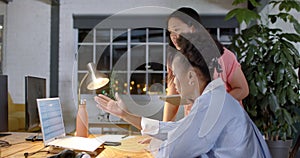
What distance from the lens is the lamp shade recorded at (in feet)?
3.97

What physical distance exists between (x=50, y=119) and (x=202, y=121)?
0.95 meters

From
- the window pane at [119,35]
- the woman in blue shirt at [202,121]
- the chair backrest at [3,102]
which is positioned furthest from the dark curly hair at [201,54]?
the window pane at [119,35]

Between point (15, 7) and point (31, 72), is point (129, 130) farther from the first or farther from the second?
point (15, 7)

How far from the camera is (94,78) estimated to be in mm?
1280

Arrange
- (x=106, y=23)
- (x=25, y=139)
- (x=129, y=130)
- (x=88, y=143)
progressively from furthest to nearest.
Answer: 1. (x=25, y=139)
2. (x=88, y=143)
3. (x=129, y=130)
4. (x=106, y=23)

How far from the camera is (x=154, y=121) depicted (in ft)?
3.01

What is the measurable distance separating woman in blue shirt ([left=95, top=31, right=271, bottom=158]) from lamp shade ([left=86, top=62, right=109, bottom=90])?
27 cm

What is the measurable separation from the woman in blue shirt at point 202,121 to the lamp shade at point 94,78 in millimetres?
273

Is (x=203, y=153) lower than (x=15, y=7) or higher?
lower

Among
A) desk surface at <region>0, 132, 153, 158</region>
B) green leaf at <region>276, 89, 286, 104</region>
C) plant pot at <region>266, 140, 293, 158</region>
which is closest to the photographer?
desk surface at <region>0, 132, 153, 158</region>

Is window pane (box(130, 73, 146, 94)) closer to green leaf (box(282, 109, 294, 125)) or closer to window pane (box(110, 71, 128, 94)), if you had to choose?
window pane (box(110, 71, 128, 94))

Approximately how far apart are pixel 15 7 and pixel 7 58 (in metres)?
0.73

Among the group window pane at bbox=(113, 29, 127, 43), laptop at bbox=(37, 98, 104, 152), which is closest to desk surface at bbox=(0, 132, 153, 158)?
laptop at bbox=(37, 98, 104, 152)

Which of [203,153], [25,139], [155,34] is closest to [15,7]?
[155,34]
